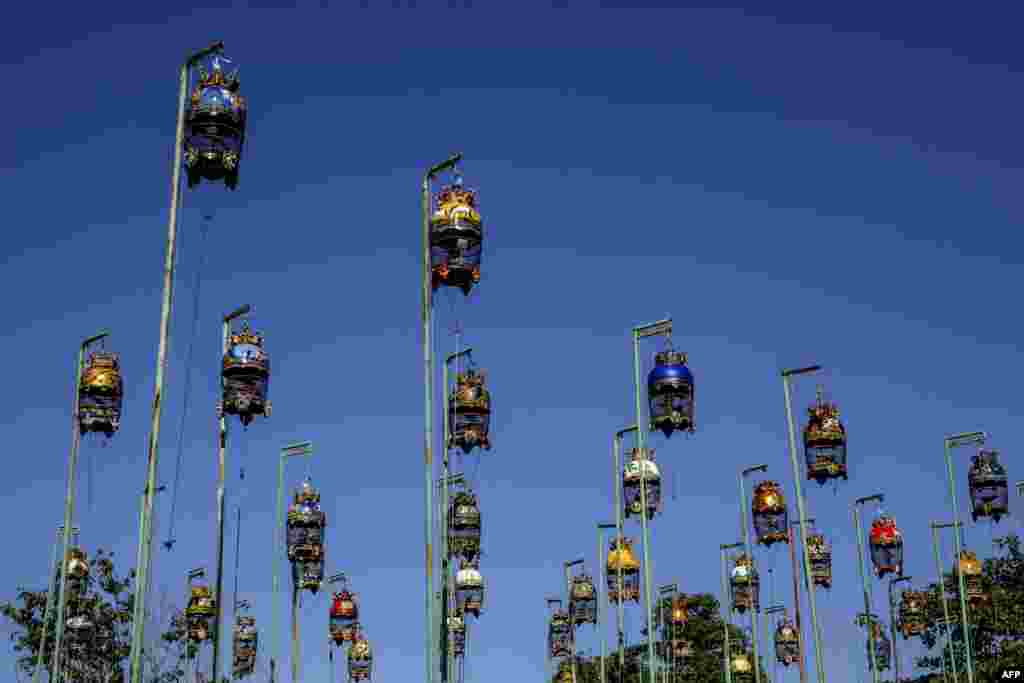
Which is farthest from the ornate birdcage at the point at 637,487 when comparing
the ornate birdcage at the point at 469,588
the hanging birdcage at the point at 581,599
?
the hanging birdcage at the point at 581,599

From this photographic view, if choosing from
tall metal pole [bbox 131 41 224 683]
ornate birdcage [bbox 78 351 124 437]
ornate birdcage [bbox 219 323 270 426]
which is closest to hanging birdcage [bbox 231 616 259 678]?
ornate birdcage [bbox 78 351 124 437]

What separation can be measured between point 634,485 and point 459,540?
20.9ft

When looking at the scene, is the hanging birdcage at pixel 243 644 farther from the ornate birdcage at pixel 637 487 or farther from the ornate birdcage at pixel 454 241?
the ornate birdcage at pixel 454 241

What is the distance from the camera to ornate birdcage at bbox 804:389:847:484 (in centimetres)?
4409

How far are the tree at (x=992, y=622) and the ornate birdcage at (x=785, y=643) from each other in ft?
32.3

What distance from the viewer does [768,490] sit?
49.9m

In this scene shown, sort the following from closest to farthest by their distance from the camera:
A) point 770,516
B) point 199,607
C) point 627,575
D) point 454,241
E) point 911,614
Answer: point 454,241 → point 770,516 → point 199,607 → point 627,575 → point 911,614

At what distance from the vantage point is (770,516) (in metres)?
49.8

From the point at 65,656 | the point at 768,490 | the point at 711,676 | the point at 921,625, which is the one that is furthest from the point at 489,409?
the point at 711,676

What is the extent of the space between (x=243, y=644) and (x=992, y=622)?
4567cm

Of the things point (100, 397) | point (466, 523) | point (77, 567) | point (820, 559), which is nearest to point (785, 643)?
point (820, 559)

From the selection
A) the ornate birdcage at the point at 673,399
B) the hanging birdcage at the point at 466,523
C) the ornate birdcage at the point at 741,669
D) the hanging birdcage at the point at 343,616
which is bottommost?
the ornate birdcage at the point at 741,669

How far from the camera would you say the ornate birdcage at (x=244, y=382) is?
1220 inches

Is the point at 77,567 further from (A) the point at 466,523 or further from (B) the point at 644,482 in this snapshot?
(B) the point at 644,482
